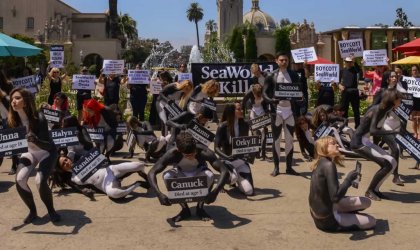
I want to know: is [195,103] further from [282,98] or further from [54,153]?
[54,153]

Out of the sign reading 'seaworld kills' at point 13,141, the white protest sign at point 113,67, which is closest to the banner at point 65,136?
the sign reading 'seaworld kills' at point 13,141

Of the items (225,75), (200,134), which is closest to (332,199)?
(200,134)

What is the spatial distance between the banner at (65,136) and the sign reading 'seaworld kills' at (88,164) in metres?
0.60

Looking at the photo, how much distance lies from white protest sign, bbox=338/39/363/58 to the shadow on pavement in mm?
9282

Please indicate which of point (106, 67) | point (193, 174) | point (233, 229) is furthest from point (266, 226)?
point (106, 67)

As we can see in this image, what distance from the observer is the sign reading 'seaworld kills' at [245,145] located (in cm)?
723

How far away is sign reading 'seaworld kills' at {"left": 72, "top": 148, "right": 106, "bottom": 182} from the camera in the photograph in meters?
6.95

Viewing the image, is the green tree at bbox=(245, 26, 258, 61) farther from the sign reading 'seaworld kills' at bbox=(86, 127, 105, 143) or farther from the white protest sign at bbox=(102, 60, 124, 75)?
the sign reading 'seaworld kills' at bbox=(86, 127, 105, 143)

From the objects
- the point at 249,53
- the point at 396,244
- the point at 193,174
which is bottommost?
the point at 396,244

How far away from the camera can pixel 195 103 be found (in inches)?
333

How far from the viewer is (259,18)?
124688mm

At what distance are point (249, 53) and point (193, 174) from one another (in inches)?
2572

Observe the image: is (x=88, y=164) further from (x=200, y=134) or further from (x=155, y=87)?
(x=155, y=87)

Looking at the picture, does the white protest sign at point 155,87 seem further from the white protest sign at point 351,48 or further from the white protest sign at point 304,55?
the white protest sign at point 351,48
